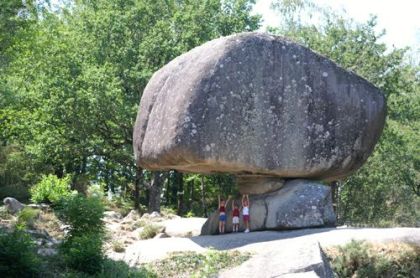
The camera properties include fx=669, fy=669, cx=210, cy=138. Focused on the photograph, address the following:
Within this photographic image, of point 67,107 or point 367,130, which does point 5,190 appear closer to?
point 67,107

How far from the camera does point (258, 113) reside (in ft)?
54.9

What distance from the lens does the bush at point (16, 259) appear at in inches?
411

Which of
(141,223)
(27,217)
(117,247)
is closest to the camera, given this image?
(27,217)

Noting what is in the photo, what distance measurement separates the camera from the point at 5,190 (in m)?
26.7

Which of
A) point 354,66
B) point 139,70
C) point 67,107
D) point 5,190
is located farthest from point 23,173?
point 354,66

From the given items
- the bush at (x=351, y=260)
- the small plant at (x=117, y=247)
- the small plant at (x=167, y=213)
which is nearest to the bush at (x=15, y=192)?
the small plant at (x=167, y=213)

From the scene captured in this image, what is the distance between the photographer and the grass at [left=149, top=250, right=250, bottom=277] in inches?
510

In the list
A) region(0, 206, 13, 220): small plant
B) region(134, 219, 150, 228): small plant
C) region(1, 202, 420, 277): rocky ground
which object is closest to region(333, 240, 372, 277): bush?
region(1, 202, 420, 277): rocky ground

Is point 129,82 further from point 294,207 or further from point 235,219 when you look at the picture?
point 294,207

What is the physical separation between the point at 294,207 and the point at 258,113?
8.27ft

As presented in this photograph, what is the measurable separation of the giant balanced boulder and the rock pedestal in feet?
1.07

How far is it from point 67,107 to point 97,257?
1567cm

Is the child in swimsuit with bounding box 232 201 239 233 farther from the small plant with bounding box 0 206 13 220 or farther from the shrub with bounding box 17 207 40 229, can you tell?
the small plant with bounding box 0 206 13 220

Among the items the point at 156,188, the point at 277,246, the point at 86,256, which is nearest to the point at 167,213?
the point at 156,188
